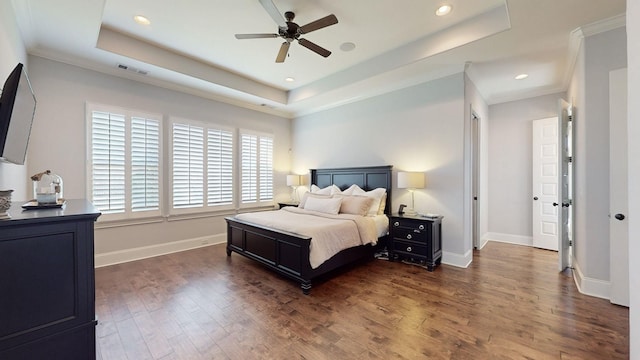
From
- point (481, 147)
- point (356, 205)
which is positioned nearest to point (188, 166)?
point (356, 205)

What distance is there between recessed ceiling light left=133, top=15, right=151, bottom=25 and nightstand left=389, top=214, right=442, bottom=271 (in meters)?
4.22

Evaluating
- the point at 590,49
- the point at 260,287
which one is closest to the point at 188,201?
the point at 260,287

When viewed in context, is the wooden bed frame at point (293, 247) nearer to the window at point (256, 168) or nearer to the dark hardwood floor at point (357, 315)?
the dark hardwood floor at point (357, 315)

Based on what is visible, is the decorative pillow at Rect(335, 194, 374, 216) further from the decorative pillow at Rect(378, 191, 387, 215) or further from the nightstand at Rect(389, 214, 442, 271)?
the nightstand at Rect(389, 214, 442, 271)

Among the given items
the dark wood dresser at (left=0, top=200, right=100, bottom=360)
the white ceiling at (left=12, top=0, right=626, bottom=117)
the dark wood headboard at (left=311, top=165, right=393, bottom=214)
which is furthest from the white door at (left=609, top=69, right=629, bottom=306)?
the dark wood dresser at (left=0, top=200, right=100, bottom=360)

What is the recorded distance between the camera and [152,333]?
2.18 meters

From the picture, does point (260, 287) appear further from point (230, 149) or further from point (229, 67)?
point (229, 67)

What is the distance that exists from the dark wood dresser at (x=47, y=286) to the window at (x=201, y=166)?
10.8 feet

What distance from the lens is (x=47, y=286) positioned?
4.43ft

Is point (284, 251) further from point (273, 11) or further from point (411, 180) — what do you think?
point (273, 11)

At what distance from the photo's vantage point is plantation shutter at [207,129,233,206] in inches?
196

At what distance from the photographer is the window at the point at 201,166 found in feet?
15.0

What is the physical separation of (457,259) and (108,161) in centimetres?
547

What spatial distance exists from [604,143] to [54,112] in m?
6.78
